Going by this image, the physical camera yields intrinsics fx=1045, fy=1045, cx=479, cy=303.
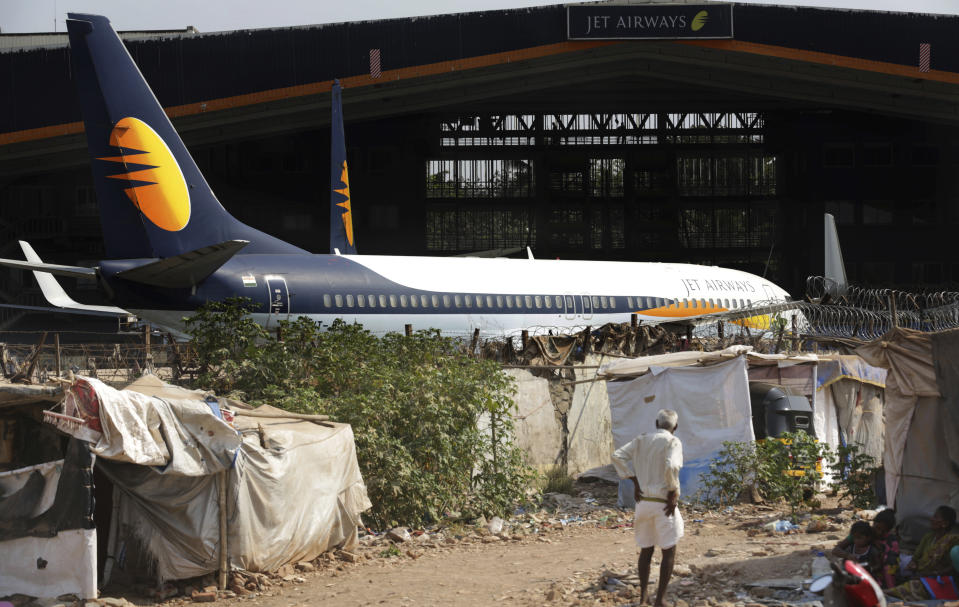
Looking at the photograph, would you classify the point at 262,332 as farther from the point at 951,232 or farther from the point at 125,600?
the point at 951,232

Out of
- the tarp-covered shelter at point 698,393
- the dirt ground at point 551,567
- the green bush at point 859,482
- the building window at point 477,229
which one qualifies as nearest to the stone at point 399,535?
the dirt ground at point 551,567

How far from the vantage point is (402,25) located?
3656 centimetres

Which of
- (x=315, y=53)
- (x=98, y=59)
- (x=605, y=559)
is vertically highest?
(x=315, y=53)

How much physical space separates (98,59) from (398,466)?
41.1 ft

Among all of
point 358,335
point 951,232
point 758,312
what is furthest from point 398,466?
point 951,232

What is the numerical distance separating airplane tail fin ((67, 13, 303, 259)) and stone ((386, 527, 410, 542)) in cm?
1181

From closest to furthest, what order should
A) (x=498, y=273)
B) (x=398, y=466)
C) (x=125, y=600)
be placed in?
(x=125, y=600) → (x=398, y=466) → (x=498, y=273)

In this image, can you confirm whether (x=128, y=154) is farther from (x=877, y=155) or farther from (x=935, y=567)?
→ (x=877, y=155)

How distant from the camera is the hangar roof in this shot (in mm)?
35750

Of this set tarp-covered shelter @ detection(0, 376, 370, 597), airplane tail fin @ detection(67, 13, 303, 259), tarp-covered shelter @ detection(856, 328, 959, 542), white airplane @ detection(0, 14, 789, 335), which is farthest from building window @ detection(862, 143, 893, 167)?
tarp-covered shelter @ detection(0, 376, 370, 597)

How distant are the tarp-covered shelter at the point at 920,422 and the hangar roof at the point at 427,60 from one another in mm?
28371

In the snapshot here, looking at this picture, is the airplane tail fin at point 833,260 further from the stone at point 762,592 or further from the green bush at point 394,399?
the stone at point 762,592

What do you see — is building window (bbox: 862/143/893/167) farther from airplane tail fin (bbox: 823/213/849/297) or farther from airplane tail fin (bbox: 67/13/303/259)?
airplane tail fin (bbox: 67/13/303/259)

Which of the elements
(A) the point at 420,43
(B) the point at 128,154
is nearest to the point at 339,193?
(A) the point at 420,43
